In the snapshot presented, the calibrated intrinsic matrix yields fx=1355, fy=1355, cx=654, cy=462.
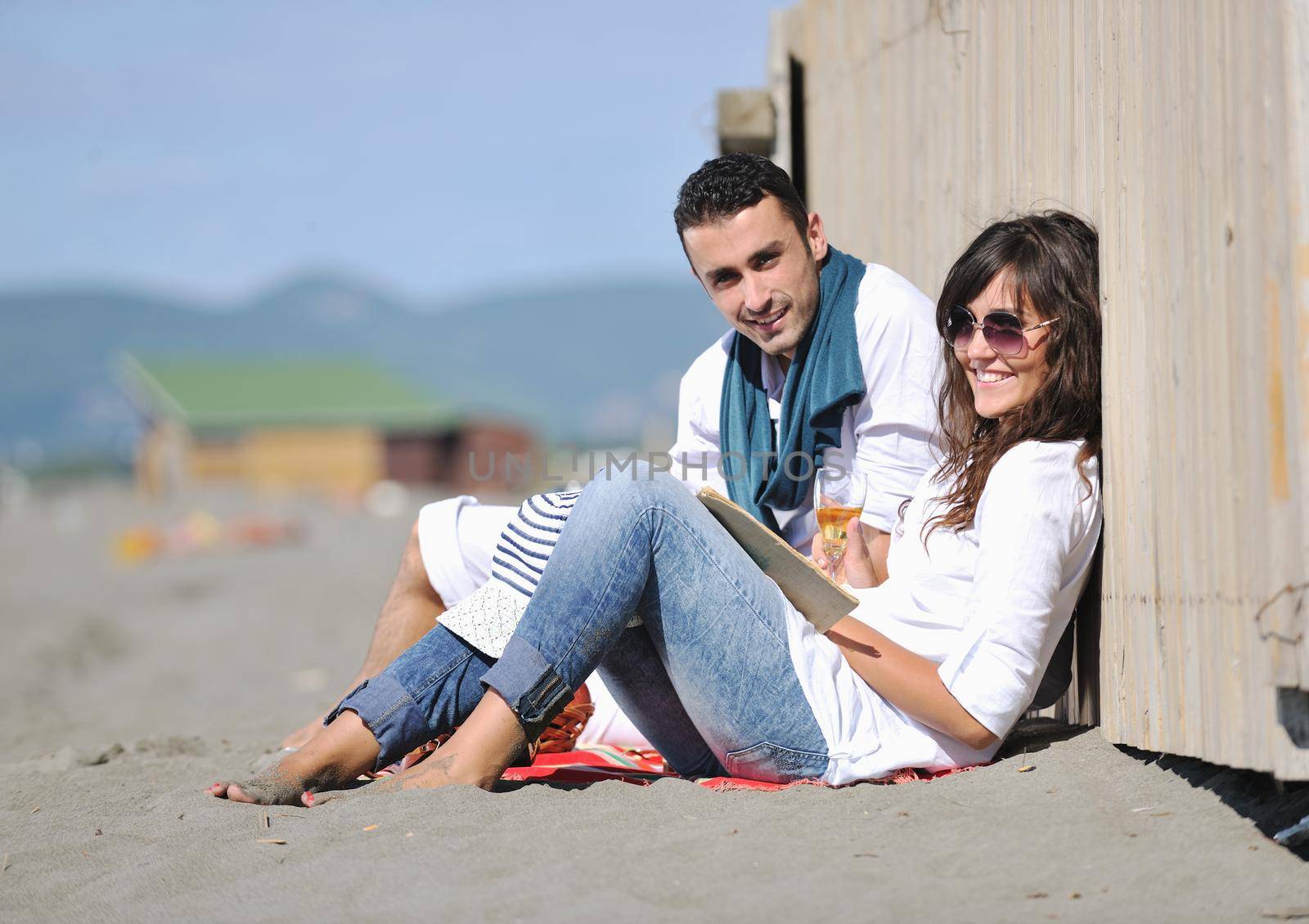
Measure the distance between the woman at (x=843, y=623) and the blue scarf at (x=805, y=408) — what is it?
0.49m

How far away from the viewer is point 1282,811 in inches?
91.0

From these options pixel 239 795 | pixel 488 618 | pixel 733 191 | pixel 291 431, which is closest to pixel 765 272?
pixel 733 191

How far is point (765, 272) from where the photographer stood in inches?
137

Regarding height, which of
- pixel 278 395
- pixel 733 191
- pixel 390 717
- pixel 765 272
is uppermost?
pixel 278 395

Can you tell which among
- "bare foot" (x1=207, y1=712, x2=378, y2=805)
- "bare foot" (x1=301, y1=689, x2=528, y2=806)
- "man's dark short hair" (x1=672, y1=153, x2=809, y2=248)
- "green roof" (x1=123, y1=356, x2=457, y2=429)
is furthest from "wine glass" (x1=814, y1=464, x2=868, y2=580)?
"green roof" (x1=123, y1=356, x2=457, y2=429)

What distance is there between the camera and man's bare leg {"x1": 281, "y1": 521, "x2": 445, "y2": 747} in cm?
336

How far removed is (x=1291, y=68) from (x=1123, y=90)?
2.22 feet

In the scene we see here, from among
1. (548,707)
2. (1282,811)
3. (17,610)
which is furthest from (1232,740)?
(17,610)

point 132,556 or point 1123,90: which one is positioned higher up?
point 1123,90

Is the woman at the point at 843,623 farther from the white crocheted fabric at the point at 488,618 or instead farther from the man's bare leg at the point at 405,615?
the man's bare leg at the point at 405,615

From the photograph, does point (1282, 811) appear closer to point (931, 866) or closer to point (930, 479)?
point (931, 866)

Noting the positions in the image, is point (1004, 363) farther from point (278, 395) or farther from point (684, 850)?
point (278, 395)

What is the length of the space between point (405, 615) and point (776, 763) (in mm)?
1130

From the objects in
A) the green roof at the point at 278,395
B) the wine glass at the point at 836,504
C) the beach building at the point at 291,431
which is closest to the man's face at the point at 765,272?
the wine glass at the point at 836,504
